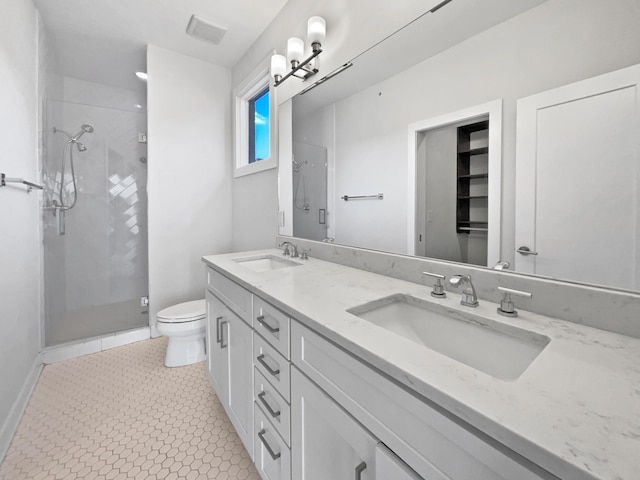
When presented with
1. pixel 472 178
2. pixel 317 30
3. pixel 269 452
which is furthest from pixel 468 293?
pixel 317 30

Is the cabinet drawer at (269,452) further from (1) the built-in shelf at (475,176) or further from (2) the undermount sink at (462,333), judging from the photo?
(1) the built-in shelf at (475,176)

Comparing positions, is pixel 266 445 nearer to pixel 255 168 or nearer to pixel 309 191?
pixel 309 191

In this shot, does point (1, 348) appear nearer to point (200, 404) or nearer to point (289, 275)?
point (200, 404)

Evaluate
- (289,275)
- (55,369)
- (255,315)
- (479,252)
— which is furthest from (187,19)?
(55,369)

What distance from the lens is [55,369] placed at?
1.95 meters

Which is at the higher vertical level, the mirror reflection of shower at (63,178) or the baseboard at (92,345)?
the mirror reflection of shower at (63,178)

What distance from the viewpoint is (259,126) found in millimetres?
2598

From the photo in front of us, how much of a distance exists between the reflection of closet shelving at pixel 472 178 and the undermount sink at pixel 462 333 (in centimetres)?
33

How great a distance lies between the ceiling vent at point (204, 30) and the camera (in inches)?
81.7

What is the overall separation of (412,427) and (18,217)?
228 centimetres

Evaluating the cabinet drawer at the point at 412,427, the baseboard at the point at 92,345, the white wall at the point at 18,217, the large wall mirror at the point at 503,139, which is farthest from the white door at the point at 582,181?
the baseboard at the point at 92,345

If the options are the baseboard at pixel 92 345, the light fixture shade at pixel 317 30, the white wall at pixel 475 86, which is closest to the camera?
the white wall at pixel 475 86

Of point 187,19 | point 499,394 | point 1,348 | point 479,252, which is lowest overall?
point 1,348

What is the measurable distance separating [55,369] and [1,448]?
86 cm
